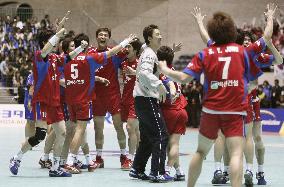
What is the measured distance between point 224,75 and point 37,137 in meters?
4.14

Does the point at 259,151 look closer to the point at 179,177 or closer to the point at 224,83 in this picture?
the point at 179,177

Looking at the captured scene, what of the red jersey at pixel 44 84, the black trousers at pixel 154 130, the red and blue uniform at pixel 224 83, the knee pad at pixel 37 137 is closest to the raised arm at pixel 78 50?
the red jersey at pixel 44 84

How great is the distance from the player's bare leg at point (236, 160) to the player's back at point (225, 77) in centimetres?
33

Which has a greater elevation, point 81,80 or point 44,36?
point 44,36

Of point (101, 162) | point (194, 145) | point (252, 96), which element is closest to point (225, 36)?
point (252, 96)

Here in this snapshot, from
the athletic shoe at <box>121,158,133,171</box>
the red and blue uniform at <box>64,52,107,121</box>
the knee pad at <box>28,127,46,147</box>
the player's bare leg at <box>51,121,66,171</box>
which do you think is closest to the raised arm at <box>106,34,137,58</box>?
the red and blue uniform at <box>64,52,107,121</box>

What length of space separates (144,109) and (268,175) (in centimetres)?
245

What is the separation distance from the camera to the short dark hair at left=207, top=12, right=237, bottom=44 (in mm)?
7852

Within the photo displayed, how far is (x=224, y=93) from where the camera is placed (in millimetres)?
7844

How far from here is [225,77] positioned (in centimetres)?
783

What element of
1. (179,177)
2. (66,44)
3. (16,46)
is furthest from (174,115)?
(16,46)

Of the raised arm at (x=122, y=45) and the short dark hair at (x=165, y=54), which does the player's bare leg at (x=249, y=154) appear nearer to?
the short dark hair at (x=165, y=54)

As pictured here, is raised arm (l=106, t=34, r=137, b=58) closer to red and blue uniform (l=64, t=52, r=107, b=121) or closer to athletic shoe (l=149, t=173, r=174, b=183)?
red and blue uniform (l=64, t=52, r=107, b=121)

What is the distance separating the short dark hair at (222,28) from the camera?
25.8ft
